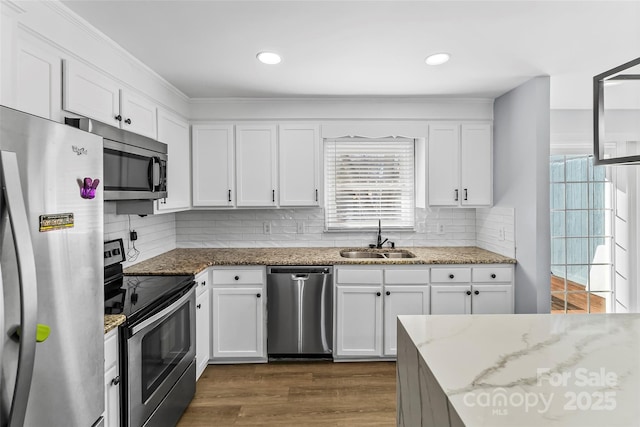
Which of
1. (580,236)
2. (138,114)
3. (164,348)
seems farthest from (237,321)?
(580,236)

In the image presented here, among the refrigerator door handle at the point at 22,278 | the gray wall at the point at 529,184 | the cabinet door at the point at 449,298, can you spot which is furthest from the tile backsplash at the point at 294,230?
the refrigerator door handle at the point at 22,278

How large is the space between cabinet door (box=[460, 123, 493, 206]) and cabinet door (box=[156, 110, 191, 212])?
2598mm

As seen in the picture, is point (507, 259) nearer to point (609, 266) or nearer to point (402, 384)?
point (609, 266)

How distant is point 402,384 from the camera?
114cm

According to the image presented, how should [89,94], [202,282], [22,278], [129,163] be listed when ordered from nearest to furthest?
[22,278] → [89,94] → [129,163] → [202,282]

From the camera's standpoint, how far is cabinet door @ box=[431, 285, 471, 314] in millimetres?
3170

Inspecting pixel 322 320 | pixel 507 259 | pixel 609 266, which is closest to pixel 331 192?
pixel 322 320

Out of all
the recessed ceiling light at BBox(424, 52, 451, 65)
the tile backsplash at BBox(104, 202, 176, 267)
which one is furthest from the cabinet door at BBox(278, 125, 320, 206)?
the recessed ceiling light at BBox(424, 52, 451, 65)

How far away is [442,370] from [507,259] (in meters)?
2.70

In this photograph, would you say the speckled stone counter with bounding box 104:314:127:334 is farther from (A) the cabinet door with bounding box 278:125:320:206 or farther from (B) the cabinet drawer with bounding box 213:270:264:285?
(A) the cabinet door with bounding box 278:125:320:206

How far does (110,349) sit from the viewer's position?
164cm

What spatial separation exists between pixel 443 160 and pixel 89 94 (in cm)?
290

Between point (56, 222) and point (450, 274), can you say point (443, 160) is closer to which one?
point (450, 274)

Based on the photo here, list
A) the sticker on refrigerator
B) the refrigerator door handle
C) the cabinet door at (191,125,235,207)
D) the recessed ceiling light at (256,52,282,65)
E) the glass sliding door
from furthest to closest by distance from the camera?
1. the glass sliding door
2. the cabinet door at (191,125,235,207)
3. the recessed ceiling light at (256,52,282,65)
4. the sticker on refrigerator
5. the refrigerator door handle
